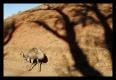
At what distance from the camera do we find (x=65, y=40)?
1138cm

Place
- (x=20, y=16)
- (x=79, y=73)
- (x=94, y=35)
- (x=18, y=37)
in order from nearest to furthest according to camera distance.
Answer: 1. (x=79, y=73)
2. (x=94, y=35)
3. (x=18, y=37)
4. (x=20, y=16)

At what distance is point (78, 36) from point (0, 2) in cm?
390

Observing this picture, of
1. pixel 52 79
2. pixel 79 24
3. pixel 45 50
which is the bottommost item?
pixel 52 79

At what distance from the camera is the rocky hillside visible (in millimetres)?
10383

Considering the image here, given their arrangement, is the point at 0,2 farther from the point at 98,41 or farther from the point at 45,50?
the point at 98,41

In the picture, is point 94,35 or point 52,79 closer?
point 52,79

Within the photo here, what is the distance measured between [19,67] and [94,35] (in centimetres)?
301

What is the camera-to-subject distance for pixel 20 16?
13695 mm

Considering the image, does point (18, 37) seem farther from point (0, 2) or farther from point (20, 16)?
point (0, 2)

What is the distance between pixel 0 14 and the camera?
852 centimetres

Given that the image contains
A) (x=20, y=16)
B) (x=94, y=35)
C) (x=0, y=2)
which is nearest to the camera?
(x=0, y=2)

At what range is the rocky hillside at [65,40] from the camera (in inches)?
409

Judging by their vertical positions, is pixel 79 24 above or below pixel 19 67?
above

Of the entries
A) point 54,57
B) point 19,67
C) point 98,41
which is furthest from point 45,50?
point 98,41
